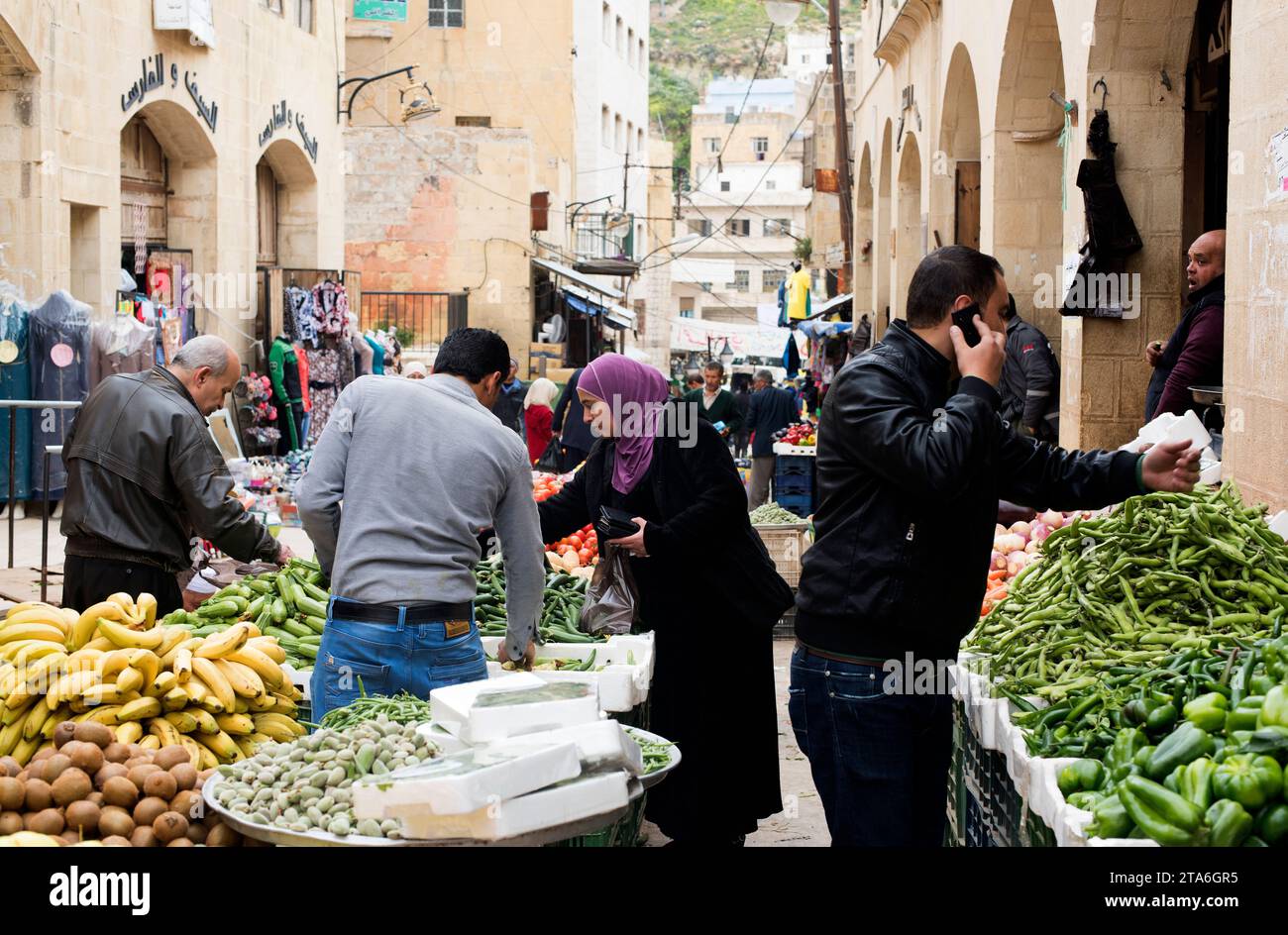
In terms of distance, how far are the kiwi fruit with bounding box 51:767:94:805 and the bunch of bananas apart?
36 centimetres

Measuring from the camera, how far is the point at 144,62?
1522cm

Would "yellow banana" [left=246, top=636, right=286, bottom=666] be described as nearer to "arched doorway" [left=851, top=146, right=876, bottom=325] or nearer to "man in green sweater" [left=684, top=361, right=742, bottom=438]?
"man in green sweater" [left=684, top=361, right=742, bottom=438]

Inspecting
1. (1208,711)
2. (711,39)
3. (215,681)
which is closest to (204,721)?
(215,681)

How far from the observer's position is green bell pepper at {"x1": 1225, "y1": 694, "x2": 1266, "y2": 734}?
3.50m

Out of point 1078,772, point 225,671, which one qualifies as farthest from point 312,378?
point 1078,772

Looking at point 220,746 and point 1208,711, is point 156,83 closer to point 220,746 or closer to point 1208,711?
point 220,746

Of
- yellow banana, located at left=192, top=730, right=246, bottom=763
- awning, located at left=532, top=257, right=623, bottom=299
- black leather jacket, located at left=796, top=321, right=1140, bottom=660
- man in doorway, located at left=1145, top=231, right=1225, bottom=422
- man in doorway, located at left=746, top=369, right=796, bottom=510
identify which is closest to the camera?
black leather jacket, located at left=796, top=321, right=1140, bottom=660

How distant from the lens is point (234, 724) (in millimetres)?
4551

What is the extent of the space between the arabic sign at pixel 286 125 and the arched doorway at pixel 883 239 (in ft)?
28.1

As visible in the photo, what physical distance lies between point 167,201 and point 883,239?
36.5 feet

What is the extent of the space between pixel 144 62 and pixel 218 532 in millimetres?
10973

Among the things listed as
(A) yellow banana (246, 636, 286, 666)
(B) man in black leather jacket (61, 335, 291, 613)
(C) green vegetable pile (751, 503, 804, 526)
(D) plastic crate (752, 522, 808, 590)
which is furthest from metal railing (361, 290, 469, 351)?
(A) yellow banana (246, 636, 286, 666)

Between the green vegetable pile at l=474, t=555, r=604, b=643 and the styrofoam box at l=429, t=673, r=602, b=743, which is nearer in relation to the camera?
the styrofoam box at l=429, t=673, r=602, b=743

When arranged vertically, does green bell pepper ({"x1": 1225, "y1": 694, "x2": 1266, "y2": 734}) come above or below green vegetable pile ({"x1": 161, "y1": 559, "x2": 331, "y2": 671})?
above
